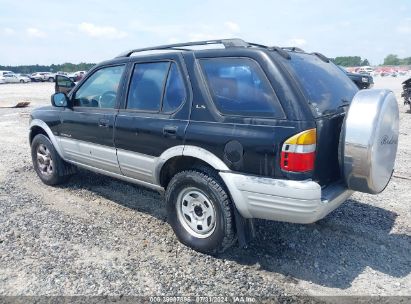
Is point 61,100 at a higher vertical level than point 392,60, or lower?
lower

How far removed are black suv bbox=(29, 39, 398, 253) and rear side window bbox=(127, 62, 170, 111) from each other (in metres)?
0.01

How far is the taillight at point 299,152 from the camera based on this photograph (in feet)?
8.86

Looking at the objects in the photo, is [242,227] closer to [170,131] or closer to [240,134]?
[240,134]

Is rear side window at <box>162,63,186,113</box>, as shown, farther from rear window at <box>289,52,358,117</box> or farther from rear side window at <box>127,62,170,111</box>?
rear window at <box>289,52,358,117</box>

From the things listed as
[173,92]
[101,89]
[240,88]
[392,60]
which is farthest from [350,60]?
[240,88]

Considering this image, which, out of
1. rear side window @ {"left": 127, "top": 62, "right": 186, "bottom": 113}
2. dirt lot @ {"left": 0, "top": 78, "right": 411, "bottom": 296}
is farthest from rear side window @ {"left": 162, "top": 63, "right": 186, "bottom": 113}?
dirt lot @ {"left": 0, "top": 78, "right": 411, "bottom": 296}

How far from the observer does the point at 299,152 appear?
8.89ft

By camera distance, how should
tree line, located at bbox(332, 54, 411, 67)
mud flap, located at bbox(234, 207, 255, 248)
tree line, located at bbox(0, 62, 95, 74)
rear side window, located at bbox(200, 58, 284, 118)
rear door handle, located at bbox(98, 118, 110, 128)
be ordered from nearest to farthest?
1. rear side window, located at bbox(200, 58, 284, 118)
2. mud flap, located at bbox(234, 207, 255, 248)
3. rear door handle, located at bbox(98, 118, 110, 128)
4. tree line, located at bbox(0, 62, 95, 74)
5. tree line, located at bbox(332, 54, 411, 67)

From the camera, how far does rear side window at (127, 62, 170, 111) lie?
11.9 feet

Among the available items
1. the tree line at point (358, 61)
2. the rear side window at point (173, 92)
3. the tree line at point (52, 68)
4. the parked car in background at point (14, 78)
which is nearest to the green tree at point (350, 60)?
the tree line at point (358, 61)

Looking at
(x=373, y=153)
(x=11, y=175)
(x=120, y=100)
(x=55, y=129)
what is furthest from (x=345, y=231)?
A: (x=11, y=175)

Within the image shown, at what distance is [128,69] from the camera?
13.0ft

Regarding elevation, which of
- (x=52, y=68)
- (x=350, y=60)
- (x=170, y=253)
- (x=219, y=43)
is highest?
(x=350, y=60)

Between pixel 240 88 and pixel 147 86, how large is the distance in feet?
3.88
